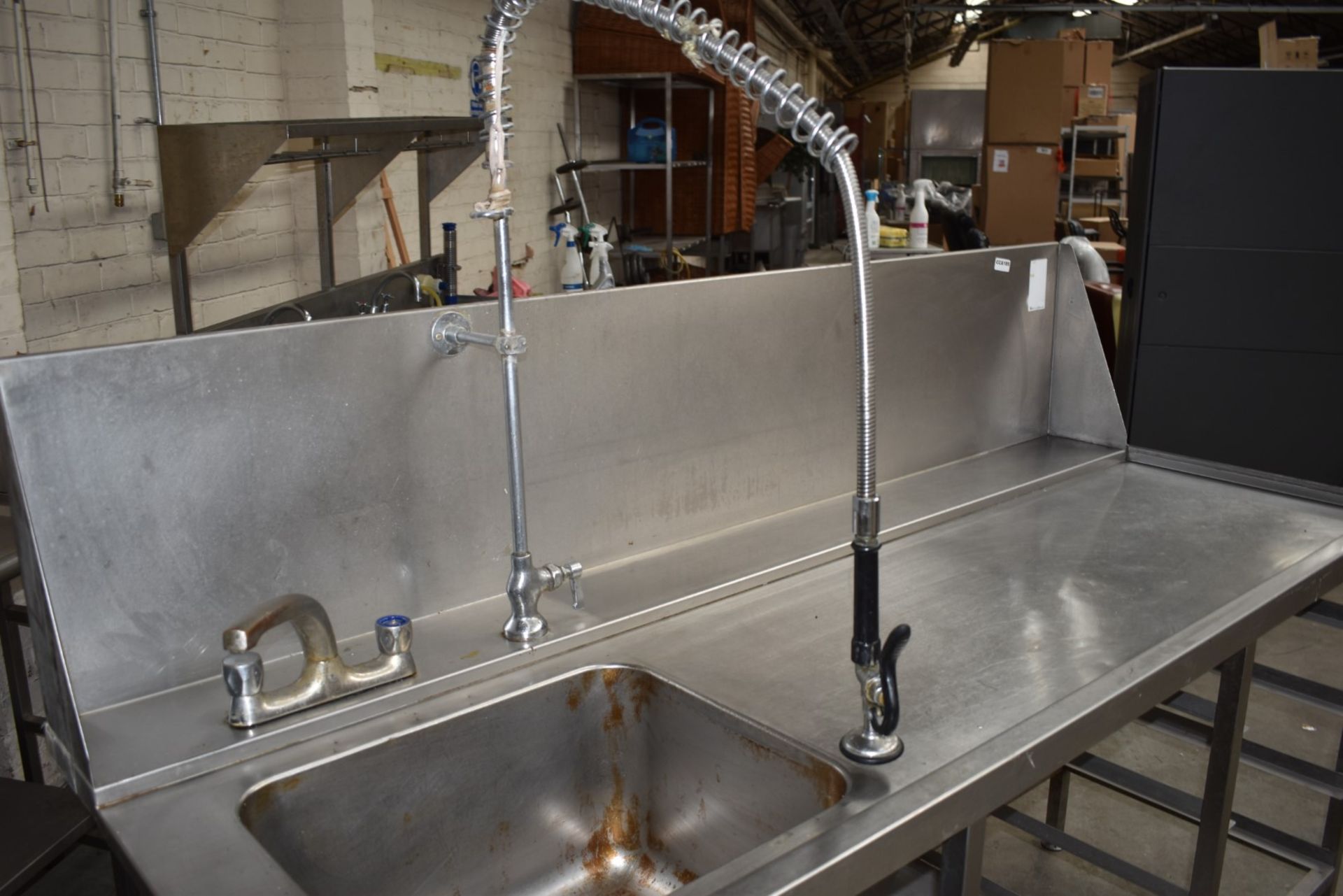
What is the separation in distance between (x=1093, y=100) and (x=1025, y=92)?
2488mm

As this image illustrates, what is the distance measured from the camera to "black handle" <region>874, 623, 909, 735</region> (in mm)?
979

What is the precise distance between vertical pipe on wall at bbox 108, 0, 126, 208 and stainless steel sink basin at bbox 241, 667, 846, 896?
2486 millimetres

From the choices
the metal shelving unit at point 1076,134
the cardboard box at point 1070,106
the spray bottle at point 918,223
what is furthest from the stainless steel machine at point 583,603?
the cardboard box at point 1070,106

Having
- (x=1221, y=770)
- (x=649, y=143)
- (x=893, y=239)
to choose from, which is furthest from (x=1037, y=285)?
(x=649, y=143)

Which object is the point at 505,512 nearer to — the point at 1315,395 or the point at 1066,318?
the point at 1066,318

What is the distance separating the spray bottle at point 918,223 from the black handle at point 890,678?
3.11 metres

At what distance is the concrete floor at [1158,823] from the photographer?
2203 millimetres

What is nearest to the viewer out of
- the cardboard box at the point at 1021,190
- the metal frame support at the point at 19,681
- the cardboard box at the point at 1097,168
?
the metal frame support at the point at 19,681

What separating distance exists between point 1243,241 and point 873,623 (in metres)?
2.69

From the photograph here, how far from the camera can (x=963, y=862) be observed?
107 centimetres

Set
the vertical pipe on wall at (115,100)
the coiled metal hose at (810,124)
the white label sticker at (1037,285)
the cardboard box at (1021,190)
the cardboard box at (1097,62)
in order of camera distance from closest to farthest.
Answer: the coiled metal hose at (810,124) < the white label sticker at (1037,285) < the vertical pipe on wall at (115,100) < the cardboard box at (1021,190) < the cardboard box at (1097,62)

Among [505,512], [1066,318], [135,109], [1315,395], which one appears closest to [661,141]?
[135,109]

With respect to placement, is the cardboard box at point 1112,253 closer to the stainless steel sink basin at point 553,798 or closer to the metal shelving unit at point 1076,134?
the metal shelving unit at point 1076,134

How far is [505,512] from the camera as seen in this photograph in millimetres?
1362
